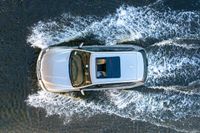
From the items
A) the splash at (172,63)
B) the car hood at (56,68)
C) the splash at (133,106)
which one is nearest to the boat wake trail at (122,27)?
the splash at (172,63)

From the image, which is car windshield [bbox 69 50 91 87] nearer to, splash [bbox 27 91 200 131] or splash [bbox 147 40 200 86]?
splash [bbox 27 91 200 131]

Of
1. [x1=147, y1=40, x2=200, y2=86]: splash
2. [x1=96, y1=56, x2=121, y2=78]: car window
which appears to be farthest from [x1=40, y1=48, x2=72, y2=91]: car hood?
[x1=147, y1=40, x2=200, y2=86]: splash

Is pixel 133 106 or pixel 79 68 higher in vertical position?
pixel 79 68

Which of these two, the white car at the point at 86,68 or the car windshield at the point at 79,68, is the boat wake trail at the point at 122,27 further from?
the car windshield at the point at 79,68

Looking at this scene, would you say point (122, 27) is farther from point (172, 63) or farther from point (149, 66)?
point (172, 63)

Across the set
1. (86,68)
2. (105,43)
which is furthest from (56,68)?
(105,43)

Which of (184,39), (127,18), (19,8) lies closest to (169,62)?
(184,39)

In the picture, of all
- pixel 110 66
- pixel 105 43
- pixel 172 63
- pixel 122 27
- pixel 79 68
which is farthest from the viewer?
pixel 172 63

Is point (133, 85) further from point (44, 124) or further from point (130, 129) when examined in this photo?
point (44, 124)
